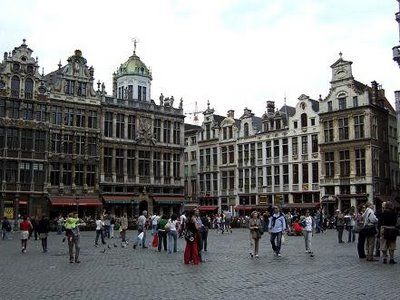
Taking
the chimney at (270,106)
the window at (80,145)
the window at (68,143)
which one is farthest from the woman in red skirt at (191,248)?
the chimney at (270,106)

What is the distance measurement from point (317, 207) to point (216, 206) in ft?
50.8

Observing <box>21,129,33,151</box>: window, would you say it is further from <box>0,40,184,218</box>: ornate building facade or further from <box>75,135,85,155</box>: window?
<box>75,135,85,155</box>: window

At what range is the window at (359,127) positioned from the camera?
2351 inches

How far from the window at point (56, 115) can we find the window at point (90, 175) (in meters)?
5.92

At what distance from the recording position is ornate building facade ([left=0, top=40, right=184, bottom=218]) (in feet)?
178

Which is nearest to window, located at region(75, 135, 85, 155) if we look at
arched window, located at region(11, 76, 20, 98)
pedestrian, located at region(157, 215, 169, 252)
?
arched window, located at region(11, 76, 20, 98)

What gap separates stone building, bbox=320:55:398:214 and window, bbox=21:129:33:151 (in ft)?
107

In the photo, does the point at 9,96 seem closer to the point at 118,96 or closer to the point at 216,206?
the point at 118,96

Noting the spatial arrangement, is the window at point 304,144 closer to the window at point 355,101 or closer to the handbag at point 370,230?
the window at point 355,101

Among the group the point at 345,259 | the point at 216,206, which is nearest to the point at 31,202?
the point at 216,206

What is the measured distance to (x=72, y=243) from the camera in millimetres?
18938

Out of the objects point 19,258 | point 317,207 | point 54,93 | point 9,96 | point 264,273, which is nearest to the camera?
point 264,273

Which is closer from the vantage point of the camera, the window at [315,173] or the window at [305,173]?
the window at [315,173]

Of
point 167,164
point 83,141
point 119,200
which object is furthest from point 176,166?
→ point 83,141
